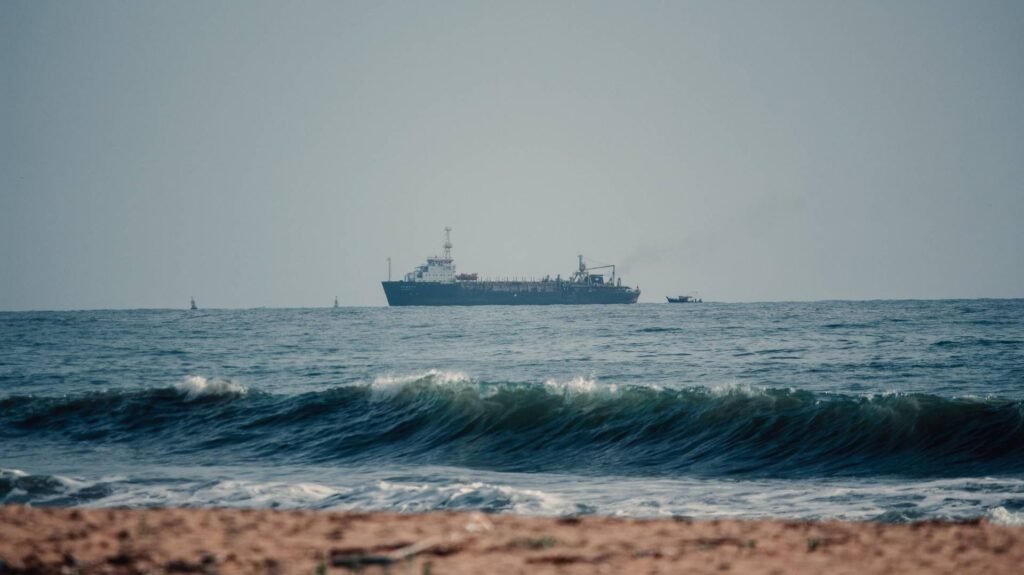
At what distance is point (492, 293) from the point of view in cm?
13712

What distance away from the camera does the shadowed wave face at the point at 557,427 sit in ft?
48.4

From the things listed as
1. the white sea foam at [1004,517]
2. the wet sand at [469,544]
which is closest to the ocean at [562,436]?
the white sea foam at [1004,517]

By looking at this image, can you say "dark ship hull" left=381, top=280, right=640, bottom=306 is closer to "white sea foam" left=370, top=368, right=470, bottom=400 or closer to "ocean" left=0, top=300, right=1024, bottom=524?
"ocean" left=0, top=300, right=1024, bottom=524

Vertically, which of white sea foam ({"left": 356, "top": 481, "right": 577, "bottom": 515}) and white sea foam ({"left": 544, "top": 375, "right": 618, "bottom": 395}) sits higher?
white sea foam ({"left": 544, "top": 375, "right": 618, "bottom": 395})

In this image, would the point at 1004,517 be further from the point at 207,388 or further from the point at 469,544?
the point at 207,388

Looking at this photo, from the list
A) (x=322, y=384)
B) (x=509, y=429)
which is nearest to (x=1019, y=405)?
(x=509, y=429)

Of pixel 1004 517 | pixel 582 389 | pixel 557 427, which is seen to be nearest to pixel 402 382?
pixel 582 389

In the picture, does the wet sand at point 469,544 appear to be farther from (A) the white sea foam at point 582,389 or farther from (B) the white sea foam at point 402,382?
(B) the white sea foam at point 402,382

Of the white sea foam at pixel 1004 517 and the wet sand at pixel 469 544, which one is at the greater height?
the wet sand at pixel 469 544

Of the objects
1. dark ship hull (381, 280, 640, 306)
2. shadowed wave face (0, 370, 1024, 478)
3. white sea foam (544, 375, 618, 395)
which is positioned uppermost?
dark ship hull (381, 280, 640, 306)

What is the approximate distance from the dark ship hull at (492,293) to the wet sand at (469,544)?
130 meters

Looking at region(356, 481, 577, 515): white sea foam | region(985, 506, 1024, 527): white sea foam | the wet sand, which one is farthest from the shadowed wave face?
the wet sand

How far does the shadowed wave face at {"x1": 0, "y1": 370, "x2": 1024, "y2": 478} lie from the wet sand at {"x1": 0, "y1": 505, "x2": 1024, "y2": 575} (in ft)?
24.3

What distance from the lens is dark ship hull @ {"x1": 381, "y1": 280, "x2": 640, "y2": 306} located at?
137500mm
